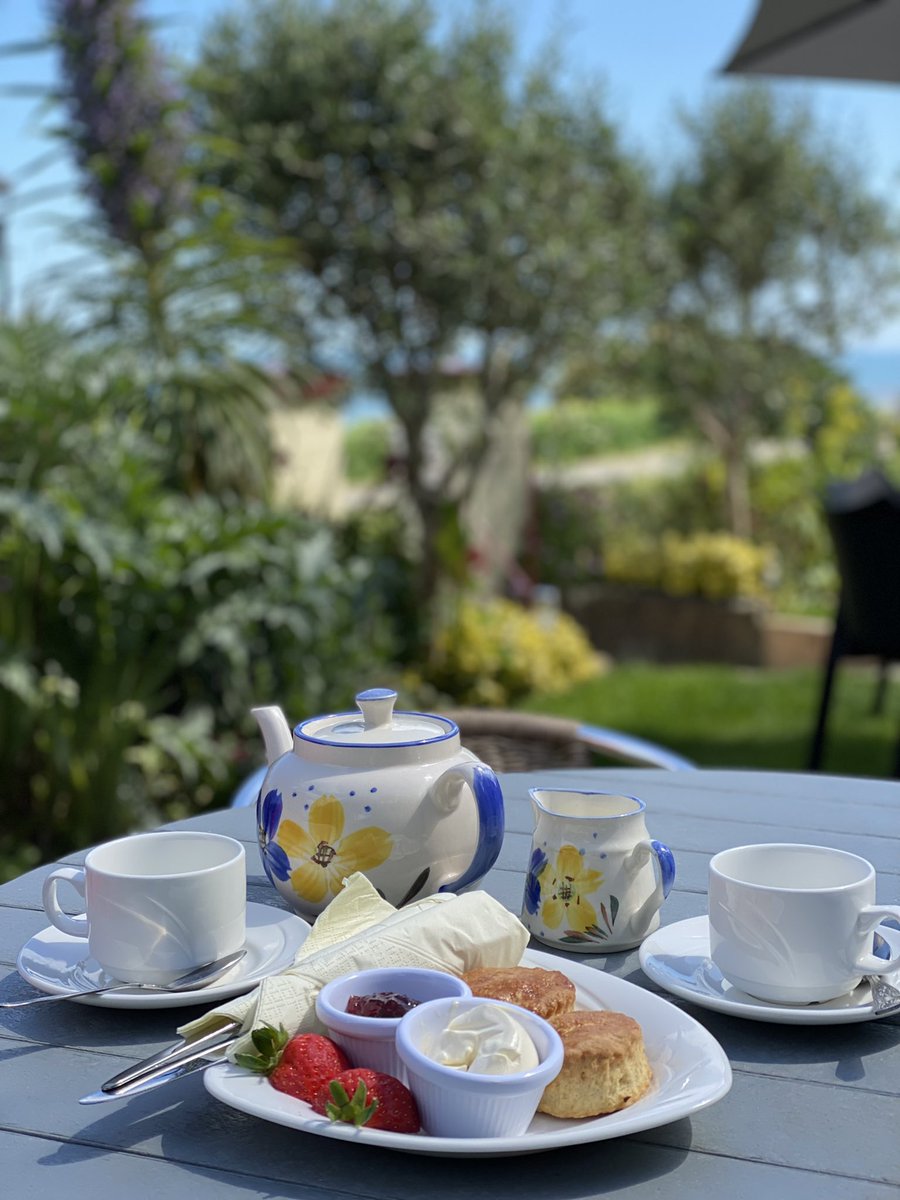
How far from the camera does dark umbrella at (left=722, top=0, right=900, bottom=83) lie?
323 centimetres

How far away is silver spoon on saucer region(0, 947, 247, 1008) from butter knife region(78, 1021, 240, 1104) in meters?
0.11

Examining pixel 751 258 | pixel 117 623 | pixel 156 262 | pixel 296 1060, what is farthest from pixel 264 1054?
pixel 751 258

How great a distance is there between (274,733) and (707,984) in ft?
1.50

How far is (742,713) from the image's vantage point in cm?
552

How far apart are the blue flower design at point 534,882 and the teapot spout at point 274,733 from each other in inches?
9.8

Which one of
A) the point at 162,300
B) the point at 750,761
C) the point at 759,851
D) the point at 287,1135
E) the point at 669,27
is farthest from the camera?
the point at 669,27

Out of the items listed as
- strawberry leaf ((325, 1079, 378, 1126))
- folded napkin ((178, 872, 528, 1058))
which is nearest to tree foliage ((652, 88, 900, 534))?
folded napkin ((178, 872, 528, 1058))

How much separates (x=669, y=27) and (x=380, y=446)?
725 inches

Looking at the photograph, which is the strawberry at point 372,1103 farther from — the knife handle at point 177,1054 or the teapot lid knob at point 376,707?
the teapot lid knob at point 376,707

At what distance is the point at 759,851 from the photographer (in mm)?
1049

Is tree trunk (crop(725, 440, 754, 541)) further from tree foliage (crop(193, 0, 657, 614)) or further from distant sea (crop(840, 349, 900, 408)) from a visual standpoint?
tree foliage (crop(193, 0, 657, 614))

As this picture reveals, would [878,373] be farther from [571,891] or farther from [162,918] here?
[162,918]

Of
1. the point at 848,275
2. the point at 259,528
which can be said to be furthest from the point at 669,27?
the point at 259,528

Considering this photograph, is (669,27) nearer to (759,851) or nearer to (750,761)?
(750,761)
